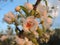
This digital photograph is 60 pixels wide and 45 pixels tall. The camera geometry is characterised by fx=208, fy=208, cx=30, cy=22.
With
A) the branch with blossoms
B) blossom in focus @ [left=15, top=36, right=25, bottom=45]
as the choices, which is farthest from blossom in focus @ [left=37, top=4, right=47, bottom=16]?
blossom in focus @ [left=15, top=36, right=25, bottom=45]

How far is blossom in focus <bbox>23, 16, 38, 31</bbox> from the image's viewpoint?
2.29 ft

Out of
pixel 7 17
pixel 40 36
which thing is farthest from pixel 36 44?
pixel 7 17

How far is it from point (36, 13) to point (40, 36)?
0.08 meters

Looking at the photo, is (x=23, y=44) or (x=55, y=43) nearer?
(x=23, y=44)

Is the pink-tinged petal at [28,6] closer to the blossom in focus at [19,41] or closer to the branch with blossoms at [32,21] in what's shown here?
the branch with blossoms at [32,21]

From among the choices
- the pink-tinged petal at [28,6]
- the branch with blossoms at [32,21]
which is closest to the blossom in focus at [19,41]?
the branch with blossoms at [32,21]

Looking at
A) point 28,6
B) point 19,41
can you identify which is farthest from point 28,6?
point 19,41

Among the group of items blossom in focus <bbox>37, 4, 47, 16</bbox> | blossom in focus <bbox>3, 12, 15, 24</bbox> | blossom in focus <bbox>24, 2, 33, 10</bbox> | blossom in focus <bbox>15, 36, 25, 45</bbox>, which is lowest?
blossom in focus <bbox>15, 36, 25, 45</bbox>

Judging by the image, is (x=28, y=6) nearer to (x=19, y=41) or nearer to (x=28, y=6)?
(x=28, y=6)

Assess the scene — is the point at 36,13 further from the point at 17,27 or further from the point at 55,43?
the point at 55,43

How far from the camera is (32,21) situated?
28.1 inches

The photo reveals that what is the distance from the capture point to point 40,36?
0.74 m

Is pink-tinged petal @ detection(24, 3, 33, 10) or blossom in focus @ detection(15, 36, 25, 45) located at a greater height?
pink-tinged petal @ detection(24, 3, 33, 10)

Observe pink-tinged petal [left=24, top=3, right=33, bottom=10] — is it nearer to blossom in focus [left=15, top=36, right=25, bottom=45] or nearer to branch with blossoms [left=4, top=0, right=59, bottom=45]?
branch with blossoms [left=4, top=0, right=59, bottom=45]
